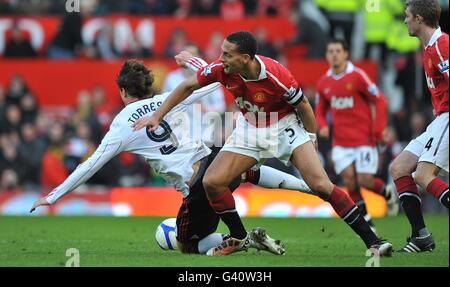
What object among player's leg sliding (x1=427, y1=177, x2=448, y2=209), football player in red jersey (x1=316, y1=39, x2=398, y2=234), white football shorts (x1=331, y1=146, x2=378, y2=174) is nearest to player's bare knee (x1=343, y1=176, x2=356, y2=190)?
football player in red jersey (x1=316, y1=39, x2=398, y2=234)

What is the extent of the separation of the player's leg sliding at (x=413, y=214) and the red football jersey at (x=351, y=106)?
394 cm

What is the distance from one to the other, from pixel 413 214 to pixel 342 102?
4423 mm

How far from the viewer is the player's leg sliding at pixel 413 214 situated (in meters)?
9.95

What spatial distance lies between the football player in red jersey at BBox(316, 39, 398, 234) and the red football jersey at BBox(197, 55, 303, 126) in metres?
4.72

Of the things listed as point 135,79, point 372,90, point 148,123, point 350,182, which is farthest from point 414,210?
point 372,90

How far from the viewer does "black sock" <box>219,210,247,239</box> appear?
373 inches

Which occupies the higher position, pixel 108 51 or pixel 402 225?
pixel 108 51

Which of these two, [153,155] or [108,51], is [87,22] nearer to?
[108,51]

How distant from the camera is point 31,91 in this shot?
65.6 ft

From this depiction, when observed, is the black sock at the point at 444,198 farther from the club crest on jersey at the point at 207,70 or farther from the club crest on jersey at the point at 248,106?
the club crest on jersey at the point at 207,70

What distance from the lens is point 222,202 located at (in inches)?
370

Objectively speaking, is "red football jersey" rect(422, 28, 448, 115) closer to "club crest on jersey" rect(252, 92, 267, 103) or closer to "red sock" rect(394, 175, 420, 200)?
"red sock" rect(394, 175, 420, 200)

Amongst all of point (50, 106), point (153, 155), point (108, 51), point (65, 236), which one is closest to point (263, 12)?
point (108, 51)
